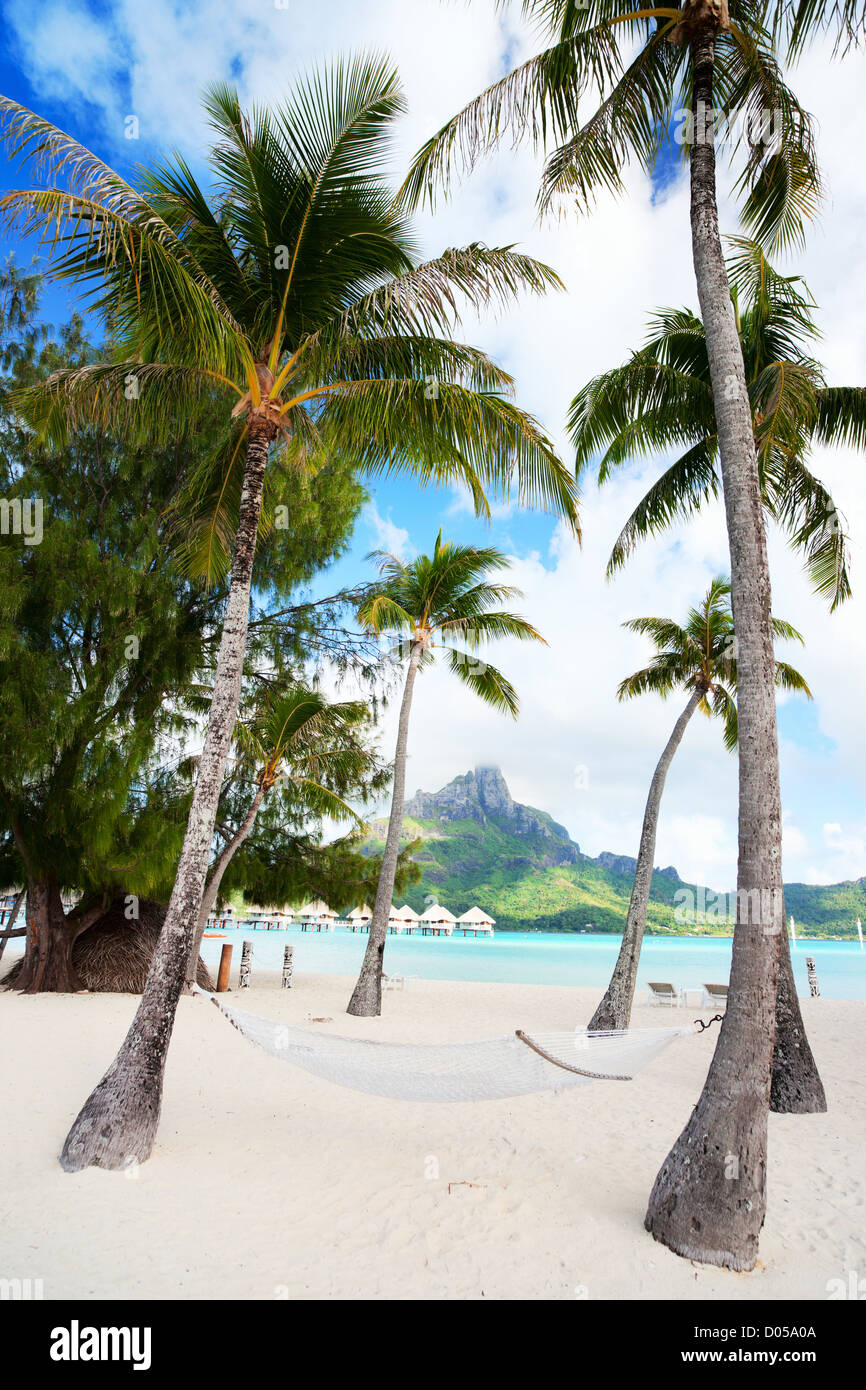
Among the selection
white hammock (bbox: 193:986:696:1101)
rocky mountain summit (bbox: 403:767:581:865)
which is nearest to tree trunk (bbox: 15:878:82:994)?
white hammock (bbox: 193:986:696:1101)

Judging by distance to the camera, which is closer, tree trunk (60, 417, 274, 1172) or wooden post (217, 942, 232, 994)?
tree trunk (60, 417, 274, 1172)

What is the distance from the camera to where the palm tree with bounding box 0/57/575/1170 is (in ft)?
13.3

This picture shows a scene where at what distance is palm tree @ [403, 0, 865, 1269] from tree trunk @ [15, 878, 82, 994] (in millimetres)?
8911

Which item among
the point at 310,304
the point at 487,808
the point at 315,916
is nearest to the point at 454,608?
the point at 310,304

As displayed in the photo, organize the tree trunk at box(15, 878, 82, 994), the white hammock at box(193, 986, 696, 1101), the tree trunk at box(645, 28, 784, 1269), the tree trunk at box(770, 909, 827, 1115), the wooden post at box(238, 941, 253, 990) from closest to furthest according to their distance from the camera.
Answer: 1. the tree trunk at box(645, 28, 784, 1269)
2. the white hammock at box(193, 986, 696, 1101)
3. the tree trunk at box(770, 909, 827, 1115)
4. the tree trunk at box(15, 878, 82, 994)
5. the wooden post at box(238, 941, 253, 990)

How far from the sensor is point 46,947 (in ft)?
32.0

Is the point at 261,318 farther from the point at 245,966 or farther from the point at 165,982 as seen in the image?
the point at 245,966

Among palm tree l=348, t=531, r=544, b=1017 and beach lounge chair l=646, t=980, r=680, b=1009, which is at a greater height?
palm tree l=348, t=531, r=544, b=1017

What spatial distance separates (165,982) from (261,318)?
436 cm

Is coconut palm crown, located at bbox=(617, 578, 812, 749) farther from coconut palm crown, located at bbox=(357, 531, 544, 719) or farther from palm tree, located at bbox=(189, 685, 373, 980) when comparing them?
palm tree, located at bbox=(189, 685, 373, 980)

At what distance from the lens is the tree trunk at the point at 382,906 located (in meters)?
9.76

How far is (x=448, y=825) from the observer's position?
7544 cm
